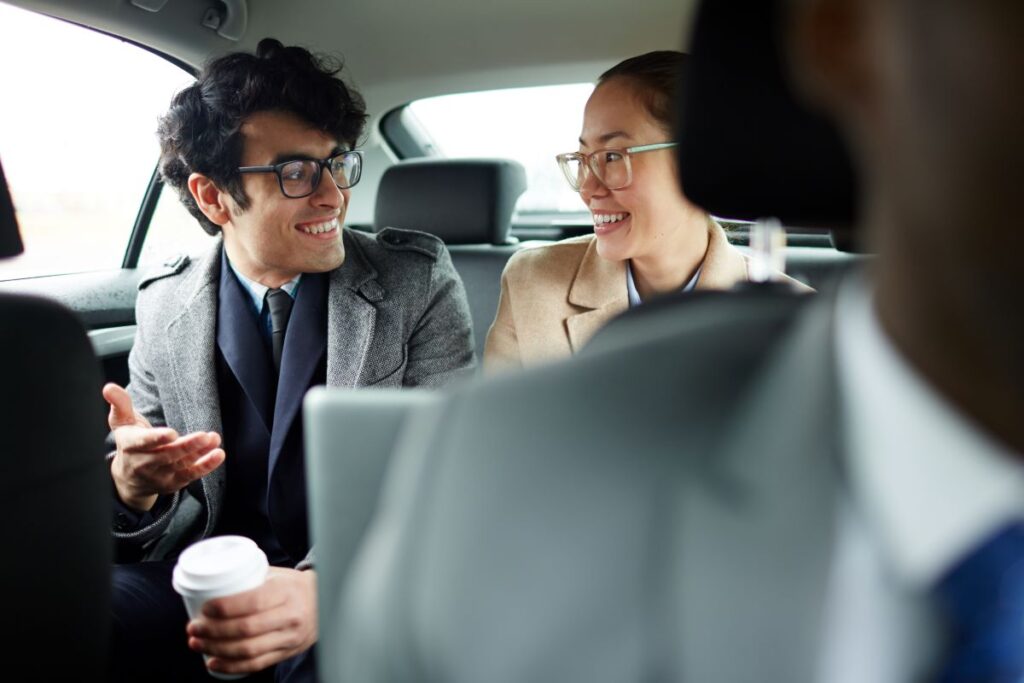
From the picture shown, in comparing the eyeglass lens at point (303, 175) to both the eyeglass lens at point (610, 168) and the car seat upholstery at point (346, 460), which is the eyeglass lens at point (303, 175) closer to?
the eyeglass lens at point (610, 168)

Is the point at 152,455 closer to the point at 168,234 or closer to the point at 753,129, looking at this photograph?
the point at 753,129

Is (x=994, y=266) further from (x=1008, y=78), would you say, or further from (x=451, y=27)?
(x=451, y=27)

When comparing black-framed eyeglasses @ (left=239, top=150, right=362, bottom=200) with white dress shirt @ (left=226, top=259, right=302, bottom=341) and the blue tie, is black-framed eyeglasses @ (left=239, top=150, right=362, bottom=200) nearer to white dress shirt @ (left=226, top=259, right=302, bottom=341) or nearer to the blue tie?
white dress shirt @ (left=226, top=259, right=302, bottom=341)

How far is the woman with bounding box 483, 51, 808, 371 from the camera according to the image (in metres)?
1.65

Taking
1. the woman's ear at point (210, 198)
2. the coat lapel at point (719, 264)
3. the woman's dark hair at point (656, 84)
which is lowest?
the coat lapel at point (719, 264)

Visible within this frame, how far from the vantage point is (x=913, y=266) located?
40 cm

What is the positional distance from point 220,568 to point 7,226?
0.47 meters

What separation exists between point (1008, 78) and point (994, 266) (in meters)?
0.08

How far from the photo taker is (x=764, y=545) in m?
0.42

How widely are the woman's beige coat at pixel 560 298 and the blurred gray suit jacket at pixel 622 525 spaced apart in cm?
122

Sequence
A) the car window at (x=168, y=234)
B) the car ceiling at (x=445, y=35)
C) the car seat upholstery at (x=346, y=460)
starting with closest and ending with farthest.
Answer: the car seat upholstery at (x=346, y=460)
the car ceiling at (x=445, y=35)
the car window at (x=168, y=234)

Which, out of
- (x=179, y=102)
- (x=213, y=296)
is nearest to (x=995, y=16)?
(x=213, y=296)

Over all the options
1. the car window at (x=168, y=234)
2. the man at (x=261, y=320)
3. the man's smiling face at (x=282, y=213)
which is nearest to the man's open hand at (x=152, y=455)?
the man at (x=261, y=320)

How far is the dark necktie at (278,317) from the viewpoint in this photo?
1648 millimetres
